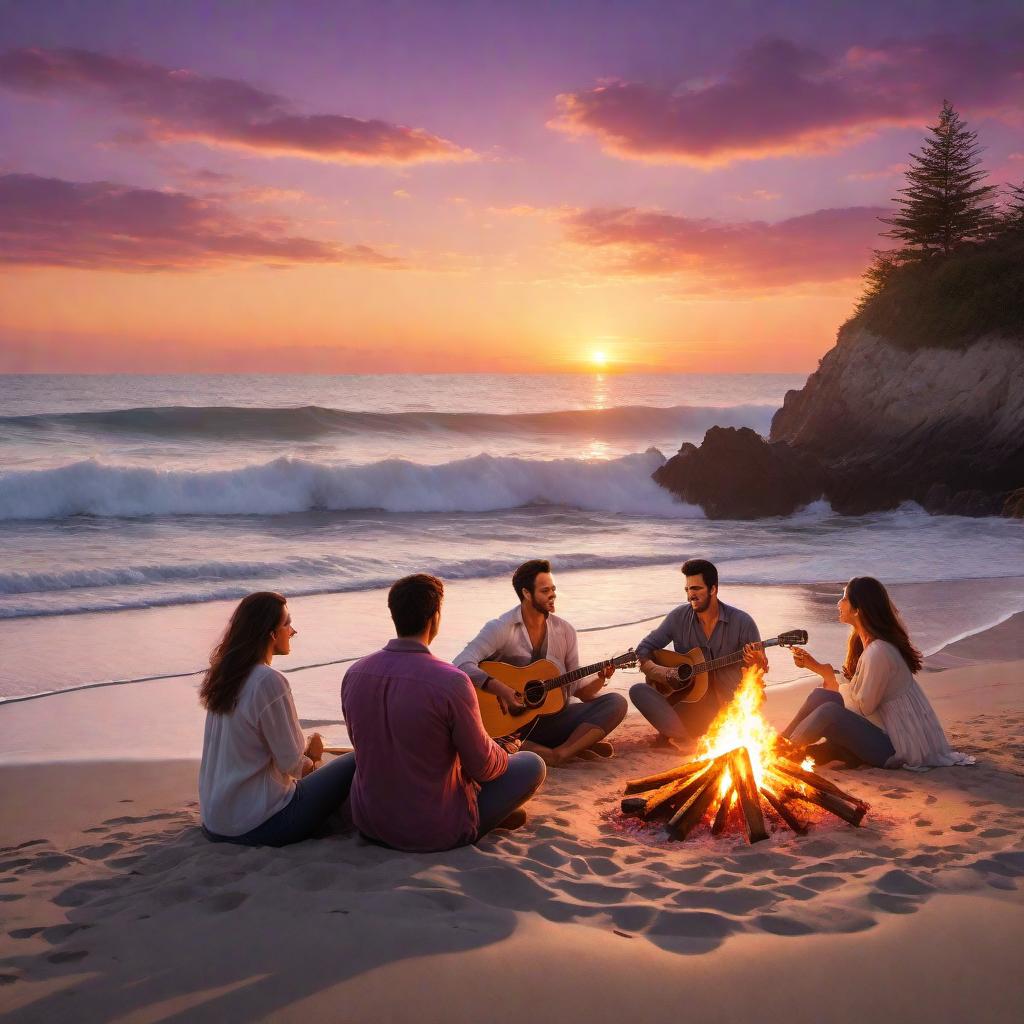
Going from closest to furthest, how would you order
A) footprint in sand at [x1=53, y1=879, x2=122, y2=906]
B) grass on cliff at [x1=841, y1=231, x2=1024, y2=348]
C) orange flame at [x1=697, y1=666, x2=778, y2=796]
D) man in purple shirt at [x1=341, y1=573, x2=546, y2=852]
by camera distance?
1. footprint in sand at [x1=53, y1=879, x2=122, y2=906]
2. man in purple shirt at [x1=341, y1=573, x2=546, y2=852]
3. orange flame at [x1=697, y1=666, x2=778, y2=796]
4. grass on cliff at [x1=841, y1=231, x2=1024, y2=348]

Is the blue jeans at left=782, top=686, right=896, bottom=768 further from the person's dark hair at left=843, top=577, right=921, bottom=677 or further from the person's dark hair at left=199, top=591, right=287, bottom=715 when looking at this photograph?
the person's dark hair at left=199, top=591, right=287, bottom=715

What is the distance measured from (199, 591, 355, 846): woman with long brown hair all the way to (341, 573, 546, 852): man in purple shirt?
266mm

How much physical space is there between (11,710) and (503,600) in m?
6.90

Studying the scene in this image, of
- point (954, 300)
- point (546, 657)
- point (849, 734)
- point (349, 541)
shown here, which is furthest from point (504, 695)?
point (954, 300)

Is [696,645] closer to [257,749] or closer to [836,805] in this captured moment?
[836,805]

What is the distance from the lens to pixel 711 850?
520 centimetres

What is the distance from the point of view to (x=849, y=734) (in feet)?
21.3

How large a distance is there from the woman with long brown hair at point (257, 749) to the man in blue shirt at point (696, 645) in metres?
2.76

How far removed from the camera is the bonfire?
5.39 meters

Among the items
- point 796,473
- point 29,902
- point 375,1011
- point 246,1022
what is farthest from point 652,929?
point 796,473

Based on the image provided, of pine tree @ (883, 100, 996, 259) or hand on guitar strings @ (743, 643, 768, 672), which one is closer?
hand on guitar strings @ (743, 643, 768, 672)

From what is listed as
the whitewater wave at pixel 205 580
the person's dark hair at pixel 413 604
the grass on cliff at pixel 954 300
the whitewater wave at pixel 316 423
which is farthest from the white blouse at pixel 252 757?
the whitewater wave at pixel 316 423

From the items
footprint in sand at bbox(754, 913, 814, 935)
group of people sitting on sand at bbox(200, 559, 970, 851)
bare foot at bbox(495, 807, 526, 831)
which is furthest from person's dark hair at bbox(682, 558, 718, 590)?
footprint in sand at bbox(754, 913, 814, 935)

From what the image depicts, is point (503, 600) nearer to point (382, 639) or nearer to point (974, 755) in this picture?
point (382, 639)
